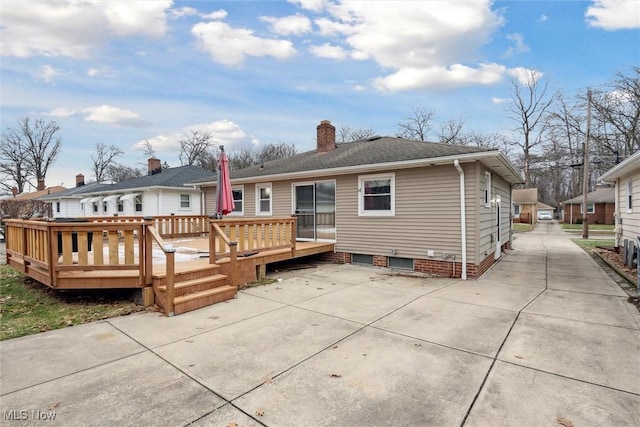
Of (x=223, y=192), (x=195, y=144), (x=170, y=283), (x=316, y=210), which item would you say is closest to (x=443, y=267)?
(x=316, y=210)

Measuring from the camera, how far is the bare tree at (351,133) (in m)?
33.2

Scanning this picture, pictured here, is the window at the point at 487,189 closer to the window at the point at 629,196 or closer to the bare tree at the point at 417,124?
the window at the point at 629,196

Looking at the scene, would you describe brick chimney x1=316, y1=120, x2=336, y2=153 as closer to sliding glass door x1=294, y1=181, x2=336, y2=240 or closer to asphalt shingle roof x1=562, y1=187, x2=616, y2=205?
sliding glass door x1=294, y1=181, x2=336, y2=240

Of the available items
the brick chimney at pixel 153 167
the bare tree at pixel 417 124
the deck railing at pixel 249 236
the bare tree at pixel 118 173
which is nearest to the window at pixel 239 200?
the deck railing at pixel 249 236

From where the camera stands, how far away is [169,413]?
232cm

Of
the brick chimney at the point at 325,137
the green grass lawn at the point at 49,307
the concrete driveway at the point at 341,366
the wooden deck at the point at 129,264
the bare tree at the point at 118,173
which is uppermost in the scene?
the bare tree at the point at 118,173

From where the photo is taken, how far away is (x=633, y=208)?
8.91 metres

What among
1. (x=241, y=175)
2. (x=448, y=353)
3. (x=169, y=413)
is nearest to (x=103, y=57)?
(x=241, y=175)

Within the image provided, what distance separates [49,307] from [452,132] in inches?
1378

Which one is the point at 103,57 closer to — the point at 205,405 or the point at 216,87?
the point at 216,87

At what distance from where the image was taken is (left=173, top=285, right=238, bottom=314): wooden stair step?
4691mm

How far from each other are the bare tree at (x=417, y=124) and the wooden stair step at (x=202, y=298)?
31.0m

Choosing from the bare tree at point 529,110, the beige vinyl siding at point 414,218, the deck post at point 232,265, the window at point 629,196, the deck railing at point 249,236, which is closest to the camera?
the deck post at point 232,265

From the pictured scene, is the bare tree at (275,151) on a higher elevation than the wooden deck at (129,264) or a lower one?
higher
